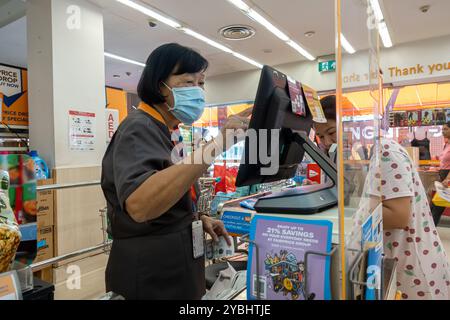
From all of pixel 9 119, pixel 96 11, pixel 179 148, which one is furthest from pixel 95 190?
pixel 179 148

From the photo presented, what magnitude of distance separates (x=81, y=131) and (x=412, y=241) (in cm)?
361

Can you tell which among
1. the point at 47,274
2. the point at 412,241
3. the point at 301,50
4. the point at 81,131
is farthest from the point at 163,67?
the point at 301,50

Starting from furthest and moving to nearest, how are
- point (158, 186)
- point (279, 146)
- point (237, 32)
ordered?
point (237, 32), point (279, 146), point (158, 186)

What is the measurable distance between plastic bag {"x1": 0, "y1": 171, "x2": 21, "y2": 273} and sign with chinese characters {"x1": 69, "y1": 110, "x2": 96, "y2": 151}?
3.30 metres

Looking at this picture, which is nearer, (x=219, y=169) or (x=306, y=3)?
(x=306, y=3)

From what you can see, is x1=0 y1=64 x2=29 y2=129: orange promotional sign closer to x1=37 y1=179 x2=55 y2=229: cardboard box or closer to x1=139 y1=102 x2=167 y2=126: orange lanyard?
x1=37 y1=179 x2=55 y2=229: cardboard box

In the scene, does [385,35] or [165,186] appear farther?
[385,35]

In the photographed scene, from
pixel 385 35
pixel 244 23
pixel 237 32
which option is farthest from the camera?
pixel 385 35

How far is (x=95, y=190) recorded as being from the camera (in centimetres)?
375

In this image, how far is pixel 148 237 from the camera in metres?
0.99

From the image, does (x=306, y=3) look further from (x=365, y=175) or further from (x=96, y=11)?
(x=365, y=175)

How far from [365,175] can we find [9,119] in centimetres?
402

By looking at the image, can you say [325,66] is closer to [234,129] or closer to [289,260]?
[234,129]

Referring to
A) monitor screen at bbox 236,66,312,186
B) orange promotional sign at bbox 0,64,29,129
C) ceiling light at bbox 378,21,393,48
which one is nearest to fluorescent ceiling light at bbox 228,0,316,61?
ceiling light at bbox 378,21,393,48
